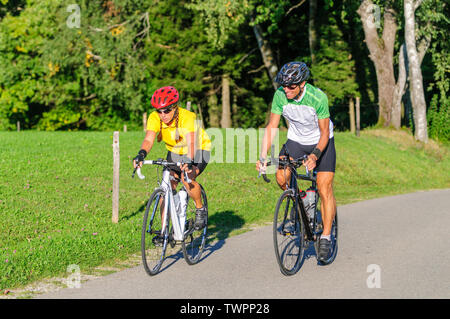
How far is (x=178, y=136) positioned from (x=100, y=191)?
18.9 ft

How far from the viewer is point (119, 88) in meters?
39.2

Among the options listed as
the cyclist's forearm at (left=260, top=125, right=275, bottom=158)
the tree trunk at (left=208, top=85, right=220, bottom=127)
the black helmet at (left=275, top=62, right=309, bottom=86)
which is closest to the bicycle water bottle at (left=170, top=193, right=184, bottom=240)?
the cyclist's forearm at (left=260, top=125, right=275, bottom=158)

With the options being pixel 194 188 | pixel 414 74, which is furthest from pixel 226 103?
pixel 194 188

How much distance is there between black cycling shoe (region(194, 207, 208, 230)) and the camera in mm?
8297

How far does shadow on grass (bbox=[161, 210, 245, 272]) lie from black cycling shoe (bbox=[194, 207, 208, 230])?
41cm

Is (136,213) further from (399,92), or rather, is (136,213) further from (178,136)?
(399,92)

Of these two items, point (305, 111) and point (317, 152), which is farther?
point (305, 111)

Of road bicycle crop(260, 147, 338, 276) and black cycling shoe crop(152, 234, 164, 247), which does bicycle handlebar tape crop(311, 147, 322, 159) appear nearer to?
road bicycle crop(260, 147, 338, 276)

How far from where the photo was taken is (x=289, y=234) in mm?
7344

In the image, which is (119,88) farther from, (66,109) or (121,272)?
(121,272)

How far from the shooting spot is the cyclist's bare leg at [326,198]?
7.62 meters

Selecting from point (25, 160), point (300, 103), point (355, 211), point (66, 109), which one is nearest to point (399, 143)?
point (355, 211)

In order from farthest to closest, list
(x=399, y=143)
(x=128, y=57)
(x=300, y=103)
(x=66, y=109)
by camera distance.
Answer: (x=66, y=109), (x=128, y=57), (x=399, y=143), (x=300, y=103)

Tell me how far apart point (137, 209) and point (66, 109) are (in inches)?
1512
